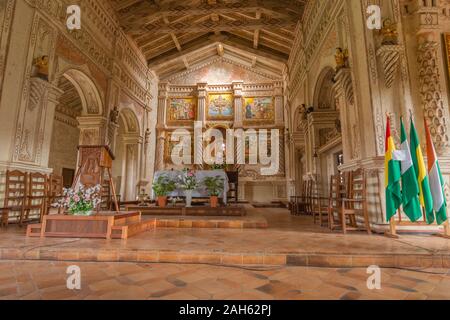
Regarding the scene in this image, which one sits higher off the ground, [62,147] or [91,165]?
[62,147]

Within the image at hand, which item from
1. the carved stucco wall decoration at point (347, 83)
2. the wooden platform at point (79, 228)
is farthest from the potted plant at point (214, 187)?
the carved stucco wall decoration at point (347, 83)

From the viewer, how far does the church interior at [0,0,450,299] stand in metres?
2.39

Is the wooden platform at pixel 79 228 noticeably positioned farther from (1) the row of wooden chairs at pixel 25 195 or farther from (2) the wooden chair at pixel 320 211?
(2) the wooden chair at pixel 320 211

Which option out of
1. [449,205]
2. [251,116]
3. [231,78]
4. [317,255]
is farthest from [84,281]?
[231,78]

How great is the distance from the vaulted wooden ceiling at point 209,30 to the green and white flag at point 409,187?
6.65 metres

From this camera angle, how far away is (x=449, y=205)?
141 inches

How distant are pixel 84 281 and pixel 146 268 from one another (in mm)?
499

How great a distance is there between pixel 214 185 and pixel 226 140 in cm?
623

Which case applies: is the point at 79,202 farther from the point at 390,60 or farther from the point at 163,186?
the point at 390,60

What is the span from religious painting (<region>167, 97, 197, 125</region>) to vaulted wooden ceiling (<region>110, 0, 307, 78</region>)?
1706 mm

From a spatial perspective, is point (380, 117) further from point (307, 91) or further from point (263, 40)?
point (263, 40)

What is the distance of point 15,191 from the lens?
4355 mm

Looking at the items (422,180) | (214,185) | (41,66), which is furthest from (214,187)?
(41,66)

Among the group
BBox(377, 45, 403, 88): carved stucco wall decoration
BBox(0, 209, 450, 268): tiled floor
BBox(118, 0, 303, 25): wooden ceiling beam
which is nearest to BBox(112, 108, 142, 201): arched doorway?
BBox(118, 0, 303, 25): wooden ceiling beam
